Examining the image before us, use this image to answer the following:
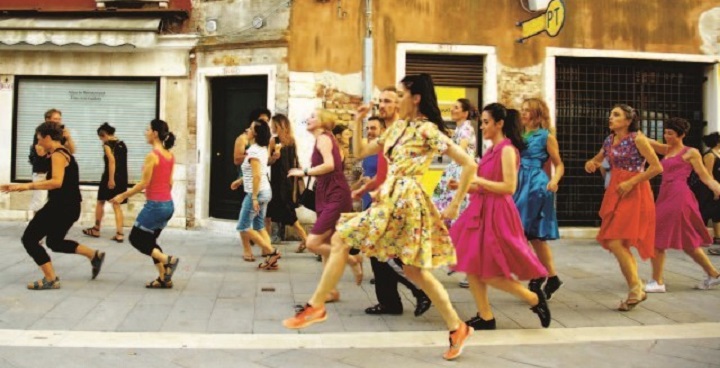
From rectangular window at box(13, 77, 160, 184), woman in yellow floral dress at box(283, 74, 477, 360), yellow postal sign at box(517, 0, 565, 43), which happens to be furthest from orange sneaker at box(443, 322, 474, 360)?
rectangular window at box(13, 77, 160, 184)

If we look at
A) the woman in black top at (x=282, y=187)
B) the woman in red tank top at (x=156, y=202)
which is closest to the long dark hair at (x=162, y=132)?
the woman in red tank top at (x=156, y=202)

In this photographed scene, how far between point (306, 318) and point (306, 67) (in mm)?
7463

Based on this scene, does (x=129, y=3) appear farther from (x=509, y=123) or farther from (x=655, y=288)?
(x=655, y=288)

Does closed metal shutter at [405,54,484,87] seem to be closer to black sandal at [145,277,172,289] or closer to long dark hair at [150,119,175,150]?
long dark hair at [150,119,175,150]

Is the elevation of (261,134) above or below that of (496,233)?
above

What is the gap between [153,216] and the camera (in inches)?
280

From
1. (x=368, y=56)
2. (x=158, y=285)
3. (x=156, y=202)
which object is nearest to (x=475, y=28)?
(x=368, y=56)

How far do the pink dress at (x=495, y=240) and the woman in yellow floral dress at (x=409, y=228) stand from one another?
658mm

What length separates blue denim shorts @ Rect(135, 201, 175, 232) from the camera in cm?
710

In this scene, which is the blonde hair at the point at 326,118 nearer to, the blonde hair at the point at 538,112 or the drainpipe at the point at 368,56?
the blonde hair at the point at 538,112

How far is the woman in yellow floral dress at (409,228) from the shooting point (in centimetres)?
479

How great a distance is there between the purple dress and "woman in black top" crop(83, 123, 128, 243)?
544 cm

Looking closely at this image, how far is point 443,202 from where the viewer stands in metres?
7.75

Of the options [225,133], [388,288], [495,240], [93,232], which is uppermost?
[225,133]
